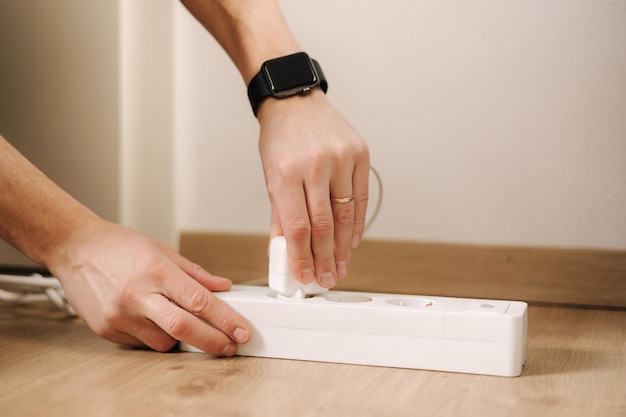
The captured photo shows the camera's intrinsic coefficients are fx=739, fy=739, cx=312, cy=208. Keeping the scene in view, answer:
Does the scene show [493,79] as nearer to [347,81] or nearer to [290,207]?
[347,81]

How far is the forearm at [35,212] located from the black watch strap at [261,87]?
0.23m

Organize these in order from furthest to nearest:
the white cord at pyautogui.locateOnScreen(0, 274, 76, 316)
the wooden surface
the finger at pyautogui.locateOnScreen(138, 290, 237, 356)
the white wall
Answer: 1. the white wall
2. the white cord at pyautogui.locateOnScreen(0, 274, 76, 316)
3. the finger at pyautogui.locateOnScreen(138, 290, 237, 356)
4. the wooden surface

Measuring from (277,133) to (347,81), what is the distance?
496 mm

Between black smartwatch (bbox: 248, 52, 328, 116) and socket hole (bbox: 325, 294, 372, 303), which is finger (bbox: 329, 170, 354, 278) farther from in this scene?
black smartwatch (bbox: 248, 52, 328, 116)

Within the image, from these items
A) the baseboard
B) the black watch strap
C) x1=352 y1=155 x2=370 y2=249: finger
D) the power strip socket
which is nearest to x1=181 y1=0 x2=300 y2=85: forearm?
the black watch strap

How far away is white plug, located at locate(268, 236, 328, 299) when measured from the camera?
0.73m

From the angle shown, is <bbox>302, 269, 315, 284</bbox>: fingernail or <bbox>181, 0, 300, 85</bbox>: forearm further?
<bbox>181, 0, 300, 85</bbox>: forearm

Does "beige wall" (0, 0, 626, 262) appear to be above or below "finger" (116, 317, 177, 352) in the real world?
above

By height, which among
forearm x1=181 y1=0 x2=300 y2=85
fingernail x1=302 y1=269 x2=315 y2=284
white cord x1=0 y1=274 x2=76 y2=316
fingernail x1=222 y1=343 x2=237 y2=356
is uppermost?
forearm x1=181 y1=0 x2=300 y2=85

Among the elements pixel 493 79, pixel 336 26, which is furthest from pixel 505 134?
pixel 336 26

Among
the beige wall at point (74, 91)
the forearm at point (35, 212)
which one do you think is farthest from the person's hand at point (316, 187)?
the beige wall at point (74, 91)

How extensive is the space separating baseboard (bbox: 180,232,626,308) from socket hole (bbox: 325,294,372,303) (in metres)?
0.46

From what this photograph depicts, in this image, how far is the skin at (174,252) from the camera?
709mm

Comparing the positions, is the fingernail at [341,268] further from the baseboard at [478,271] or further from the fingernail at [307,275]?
the baseboard at [478,271]
